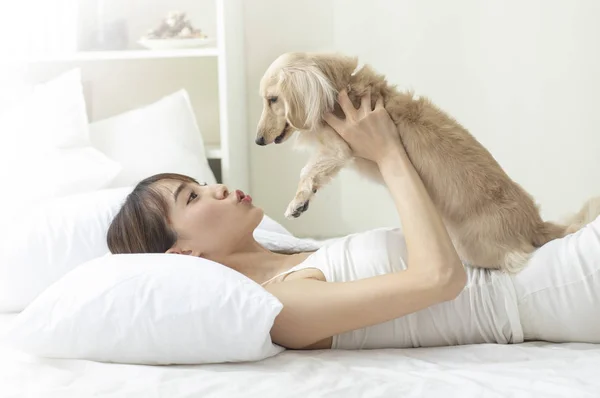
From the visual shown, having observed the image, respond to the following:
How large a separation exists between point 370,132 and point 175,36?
1.43 metres

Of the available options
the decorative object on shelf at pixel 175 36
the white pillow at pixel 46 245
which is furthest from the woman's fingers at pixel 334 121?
the decorative object on shelf at pixel 175 36

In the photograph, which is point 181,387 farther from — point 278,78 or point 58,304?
point 278,78

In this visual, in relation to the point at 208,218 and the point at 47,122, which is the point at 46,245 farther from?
the point at 47,122

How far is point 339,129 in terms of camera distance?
1486 millimetres

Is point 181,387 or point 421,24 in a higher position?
point 421,24

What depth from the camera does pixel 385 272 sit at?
1.40m

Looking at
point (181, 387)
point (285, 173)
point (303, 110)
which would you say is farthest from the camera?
point (285, 173)

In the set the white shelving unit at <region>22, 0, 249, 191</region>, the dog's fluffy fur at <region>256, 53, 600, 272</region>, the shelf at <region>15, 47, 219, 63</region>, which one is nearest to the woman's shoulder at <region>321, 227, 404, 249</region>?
the dog's fluffy fur at <region>256, 53, 600, 272</region>

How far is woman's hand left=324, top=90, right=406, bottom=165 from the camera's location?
4.71ft

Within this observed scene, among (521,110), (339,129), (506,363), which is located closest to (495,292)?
(506,363)

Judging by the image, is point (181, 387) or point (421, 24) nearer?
point (181, 387)

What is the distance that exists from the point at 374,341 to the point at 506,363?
0.85 feet

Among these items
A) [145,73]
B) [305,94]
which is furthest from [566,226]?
[145,73]

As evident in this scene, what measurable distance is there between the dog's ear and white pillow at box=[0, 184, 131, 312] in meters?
0.65
